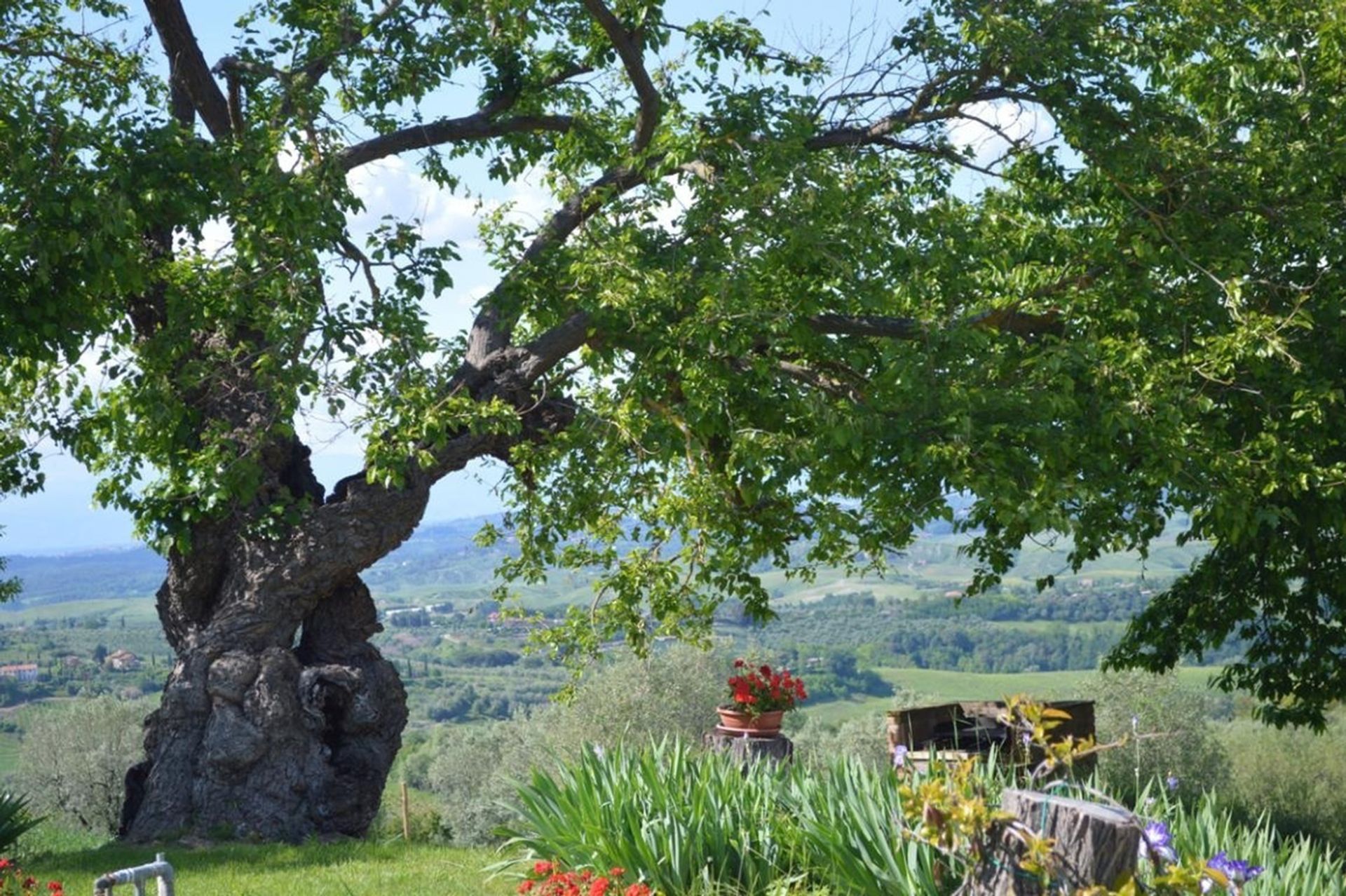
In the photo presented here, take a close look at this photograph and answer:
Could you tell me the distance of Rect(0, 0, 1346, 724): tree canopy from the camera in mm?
10047

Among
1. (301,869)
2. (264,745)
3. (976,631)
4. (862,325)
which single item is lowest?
(976,631)

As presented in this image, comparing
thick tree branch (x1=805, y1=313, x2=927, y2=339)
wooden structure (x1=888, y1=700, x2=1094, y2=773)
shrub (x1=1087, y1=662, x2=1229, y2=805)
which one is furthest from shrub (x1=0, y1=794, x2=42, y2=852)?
shrub (x1=1087, y1=662, x2=1229, y2=805)

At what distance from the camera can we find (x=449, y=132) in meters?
12.6

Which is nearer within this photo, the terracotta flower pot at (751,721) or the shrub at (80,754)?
the terracotta flower pot at (751,721)

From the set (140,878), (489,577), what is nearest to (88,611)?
(489,577)

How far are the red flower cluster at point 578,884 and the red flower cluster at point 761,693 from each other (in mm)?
3012

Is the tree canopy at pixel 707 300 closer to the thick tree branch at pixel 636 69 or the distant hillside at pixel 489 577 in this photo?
the thick tree branch at pixel 636 69

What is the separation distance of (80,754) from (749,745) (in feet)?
103

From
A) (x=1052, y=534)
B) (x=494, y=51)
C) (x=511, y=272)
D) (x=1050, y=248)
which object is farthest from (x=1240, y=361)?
(x=494, y=51)

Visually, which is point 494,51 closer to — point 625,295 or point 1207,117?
point 625,295

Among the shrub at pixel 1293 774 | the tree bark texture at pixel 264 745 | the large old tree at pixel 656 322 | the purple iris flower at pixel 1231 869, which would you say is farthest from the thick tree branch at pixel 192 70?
the shrub at pixel 1293 774

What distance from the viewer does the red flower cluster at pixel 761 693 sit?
997 centimetres

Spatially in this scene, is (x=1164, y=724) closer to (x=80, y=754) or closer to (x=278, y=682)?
(x=278, y=682)

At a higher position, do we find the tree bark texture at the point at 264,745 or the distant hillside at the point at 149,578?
the distant hillside at the point at 149,578
